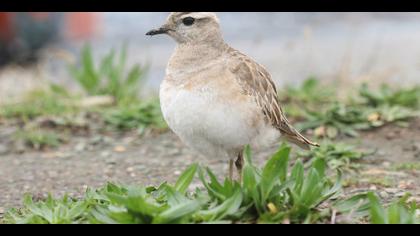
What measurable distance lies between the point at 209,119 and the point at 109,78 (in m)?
4.13

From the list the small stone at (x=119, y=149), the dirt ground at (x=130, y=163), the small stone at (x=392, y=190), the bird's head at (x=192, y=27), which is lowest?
the small stone at (x=119, y=149)

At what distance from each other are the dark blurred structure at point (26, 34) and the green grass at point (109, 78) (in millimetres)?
4908

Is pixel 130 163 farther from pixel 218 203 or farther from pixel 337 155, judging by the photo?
pixel 218 203

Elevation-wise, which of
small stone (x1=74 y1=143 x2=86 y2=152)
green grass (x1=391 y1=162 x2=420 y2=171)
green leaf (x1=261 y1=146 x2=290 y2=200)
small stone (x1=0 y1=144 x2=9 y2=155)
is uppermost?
green leaf (x1=261 y1=146 x2=290 y2=200)

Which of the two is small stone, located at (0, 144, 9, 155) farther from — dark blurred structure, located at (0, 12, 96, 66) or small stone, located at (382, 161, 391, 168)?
dark blurred structure, located at (0, 12, 96, 66)

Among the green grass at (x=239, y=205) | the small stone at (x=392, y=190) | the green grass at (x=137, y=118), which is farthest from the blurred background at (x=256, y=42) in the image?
the green grass at (x=239, y=205)

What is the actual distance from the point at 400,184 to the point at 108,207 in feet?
8.71

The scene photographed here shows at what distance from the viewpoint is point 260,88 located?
19.9 feet

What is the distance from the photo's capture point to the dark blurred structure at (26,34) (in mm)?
14266

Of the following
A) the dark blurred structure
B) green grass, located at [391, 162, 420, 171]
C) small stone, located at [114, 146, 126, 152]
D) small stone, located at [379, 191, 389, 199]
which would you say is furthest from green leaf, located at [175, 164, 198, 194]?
the dark blurred structure

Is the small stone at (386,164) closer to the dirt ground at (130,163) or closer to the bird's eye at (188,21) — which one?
the dirt ground at (130,163)

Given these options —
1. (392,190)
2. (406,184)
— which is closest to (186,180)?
(392,190)

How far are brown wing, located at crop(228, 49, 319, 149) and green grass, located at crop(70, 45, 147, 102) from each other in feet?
11.0

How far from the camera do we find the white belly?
5.56 metres
